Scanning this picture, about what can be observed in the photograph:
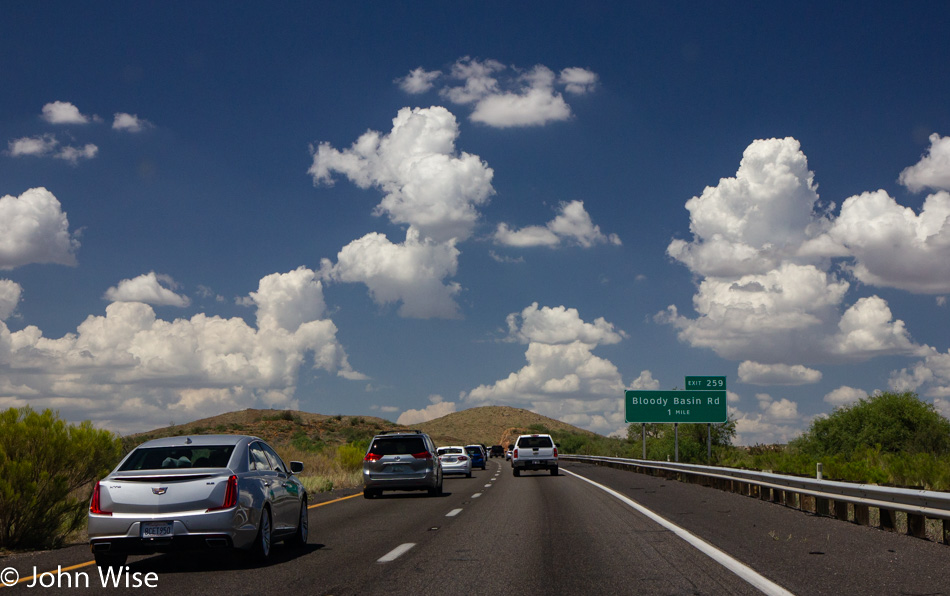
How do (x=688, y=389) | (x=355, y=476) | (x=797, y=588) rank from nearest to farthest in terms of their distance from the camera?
(x=797, y=588) → (x=355, y=476) → (x=688, y=389)

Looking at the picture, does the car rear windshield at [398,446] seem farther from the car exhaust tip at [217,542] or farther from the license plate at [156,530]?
the license plate at [156,530]

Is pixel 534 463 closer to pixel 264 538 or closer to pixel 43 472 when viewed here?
pixel 43 472

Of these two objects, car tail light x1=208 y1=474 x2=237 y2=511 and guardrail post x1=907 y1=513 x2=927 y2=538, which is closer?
car tail light x1=208 y1=474 x2=237 y2=511

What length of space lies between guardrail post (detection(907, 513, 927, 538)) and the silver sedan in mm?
8605

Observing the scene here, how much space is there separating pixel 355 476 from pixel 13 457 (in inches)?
844

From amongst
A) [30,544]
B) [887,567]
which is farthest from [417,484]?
[887,567]

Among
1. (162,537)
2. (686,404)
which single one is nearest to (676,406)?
(686,404)

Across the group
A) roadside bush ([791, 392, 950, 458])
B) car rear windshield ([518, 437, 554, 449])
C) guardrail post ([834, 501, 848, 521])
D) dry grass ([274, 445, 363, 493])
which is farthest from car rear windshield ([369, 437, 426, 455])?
roadside bush ([791, 392, 950, 458])

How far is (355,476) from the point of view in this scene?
114 ft

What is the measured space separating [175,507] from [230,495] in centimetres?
57

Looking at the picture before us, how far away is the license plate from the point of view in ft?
30.1

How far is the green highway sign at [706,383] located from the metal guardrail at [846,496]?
1820 cm

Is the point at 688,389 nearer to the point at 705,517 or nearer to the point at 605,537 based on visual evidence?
the point at 705,517

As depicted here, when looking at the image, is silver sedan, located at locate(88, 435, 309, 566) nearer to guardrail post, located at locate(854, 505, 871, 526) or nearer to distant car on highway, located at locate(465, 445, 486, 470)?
guardrail post, located at locate(854, 505, 871, 526)
